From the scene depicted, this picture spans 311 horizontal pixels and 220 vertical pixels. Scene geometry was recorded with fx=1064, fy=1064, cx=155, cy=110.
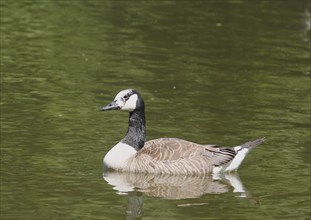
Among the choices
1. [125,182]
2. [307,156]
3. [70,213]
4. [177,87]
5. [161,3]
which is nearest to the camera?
[70,213]

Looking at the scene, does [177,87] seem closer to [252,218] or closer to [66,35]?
[66,35]

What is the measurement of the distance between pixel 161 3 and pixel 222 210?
55.5ft

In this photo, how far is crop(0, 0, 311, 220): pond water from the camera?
47.2ft

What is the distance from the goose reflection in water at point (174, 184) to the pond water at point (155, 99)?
0.10ft

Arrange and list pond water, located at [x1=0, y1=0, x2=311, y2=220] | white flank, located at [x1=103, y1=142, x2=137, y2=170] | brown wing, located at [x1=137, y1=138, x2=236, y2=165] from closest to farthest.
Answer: pond water, located at [x1=0, y1=0, x2=311, y2=220]
white flank, located at [x1=103, y1=142, x2=137, y2=170]
brown wing, located at [x1=137, y1=138, x2=236, y2=165]

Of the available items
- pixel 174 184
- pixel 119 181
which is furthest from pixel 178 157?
pixel 119 181

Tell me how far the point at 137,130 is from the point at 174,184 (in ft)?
4.61

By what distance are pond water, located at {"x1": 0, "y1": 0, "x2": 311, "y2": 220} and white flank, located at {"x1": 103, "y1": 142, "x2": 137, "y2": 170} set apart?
16cm

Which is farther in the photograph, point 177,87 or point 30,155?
point 177,87

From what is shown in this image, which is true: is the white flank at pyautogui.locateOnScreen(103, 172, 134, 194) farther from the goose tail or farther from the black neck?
the goose tail

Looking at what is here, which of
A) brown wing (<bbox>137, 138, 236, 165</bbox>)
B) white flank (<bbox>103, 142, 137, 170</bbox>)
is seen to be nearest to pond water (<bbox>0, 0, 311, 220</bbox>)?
white flank (<bbox>103, 142, 137, 170</bbox>)

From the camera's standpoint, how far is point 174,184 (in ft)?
51.2

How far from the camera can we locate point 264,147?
17172 mm

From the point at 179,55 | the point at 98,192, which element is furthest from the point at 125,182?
the point at 179,55
